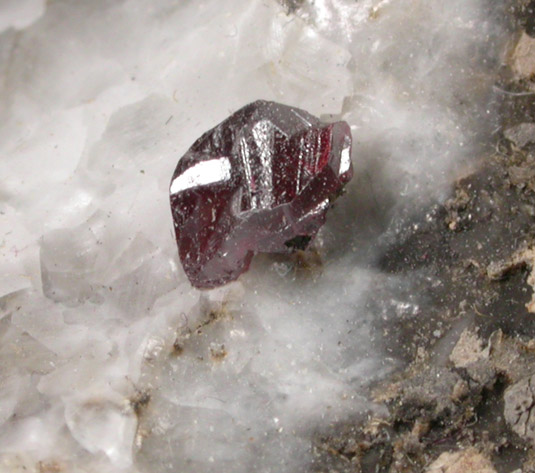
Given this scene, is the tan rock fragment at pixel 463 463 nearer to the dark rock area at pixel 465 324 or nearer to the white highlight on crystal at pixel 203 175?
the dark rock area at pixel 465 324

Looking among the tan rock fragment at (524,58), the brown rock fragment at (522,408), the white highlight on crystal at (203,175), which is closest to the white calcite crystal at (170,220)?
the tan rock fragment at (524,58)

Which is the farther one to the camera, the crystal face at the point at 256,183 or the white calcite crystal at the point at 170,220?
the white calcite crystal at the point at 170,220

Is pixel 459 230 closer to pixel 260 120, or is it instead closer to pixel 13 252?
pixel 260 120

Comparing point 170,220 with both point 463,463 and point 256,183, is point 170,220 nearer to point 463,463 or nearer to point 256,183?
point 256,183

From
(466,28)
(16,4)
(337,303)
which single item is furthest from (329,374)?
(16,4)

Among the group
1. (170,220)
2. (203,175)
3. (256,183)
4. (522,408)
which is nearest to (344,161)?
(256,183)

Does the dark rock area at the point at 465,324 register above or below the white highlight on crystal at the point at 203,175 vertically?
below

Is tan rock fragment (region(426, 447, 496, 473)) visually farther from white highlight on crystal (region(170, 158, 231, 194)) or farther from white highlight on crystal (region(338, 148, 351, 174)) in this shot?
white highlight on crystal (region(170, 158, 231, 194))
